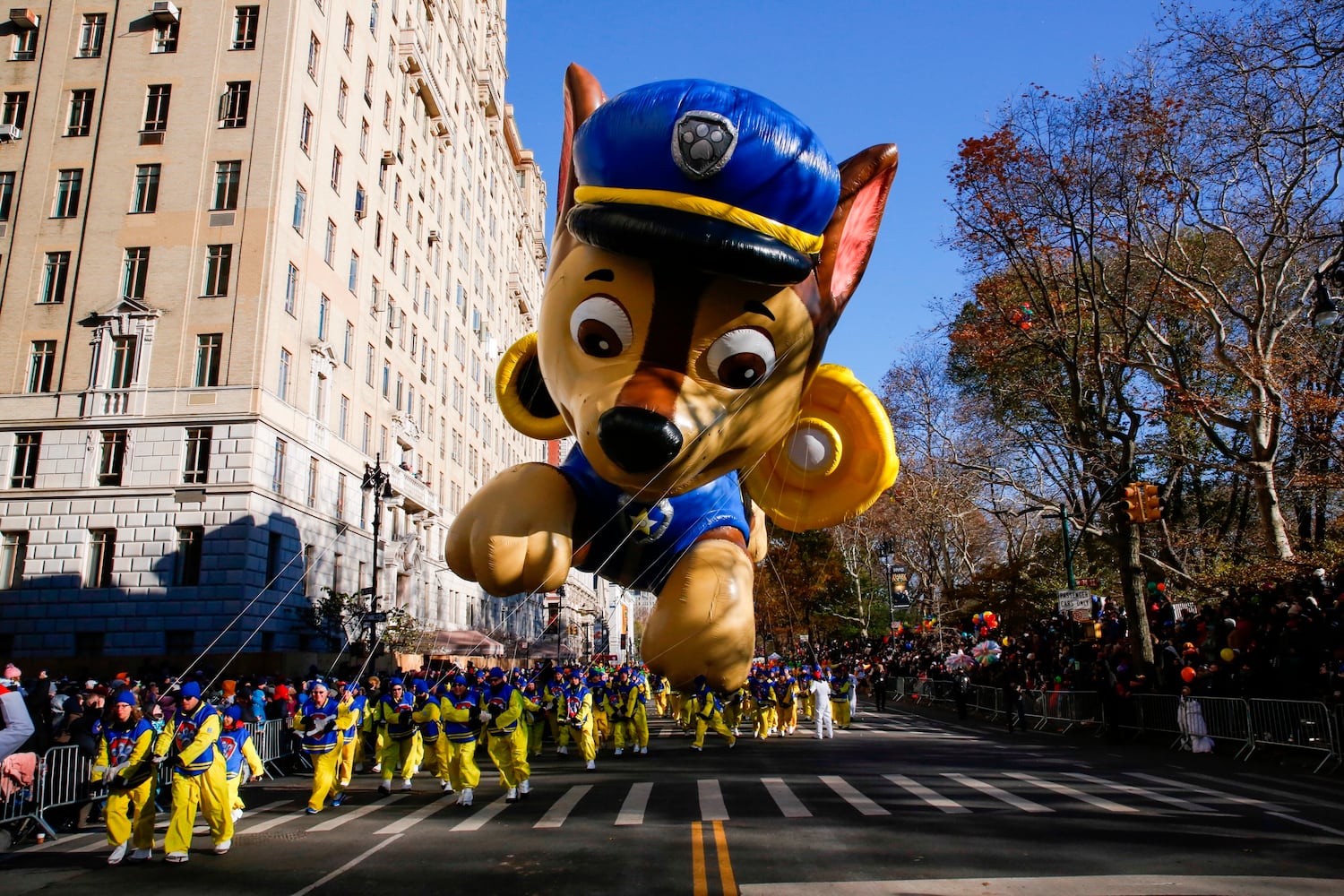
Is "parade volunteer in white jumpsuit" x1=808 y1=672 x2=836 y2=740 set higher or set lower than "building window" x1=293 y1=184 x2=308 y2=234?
lower

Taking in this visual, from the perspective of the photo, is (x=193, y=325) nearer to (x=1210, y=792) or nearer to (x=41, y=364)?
(x=41, y=364)

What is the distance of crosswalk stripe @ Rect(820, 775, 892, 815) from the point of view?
401 inches

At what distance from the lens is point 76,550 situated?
2489cm

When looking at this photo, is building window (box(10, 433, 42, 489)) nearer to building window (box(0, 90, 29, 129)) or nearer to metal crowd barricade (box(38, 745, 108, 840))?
building window (box(0, 90, 29, 129))

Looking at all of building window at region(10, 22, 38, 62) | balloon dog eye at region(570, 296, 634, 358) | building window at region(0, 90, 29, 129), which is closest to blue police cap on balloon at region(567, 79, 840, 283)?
balloon dog eye at region(570, 296, 634, 358)

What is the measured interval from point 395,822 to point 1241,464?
17.5 meters

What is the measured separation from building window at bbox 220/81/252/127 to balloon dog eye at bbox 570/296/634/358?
2769 centimetres

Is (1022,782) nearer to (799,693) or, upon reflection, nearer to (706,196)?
(706,196)

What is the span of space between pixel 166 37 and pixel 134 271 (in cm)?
770

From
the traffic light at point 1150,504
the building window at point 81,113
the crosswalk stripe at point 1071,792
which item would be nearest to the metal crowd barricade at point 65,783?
the crosswalk stripe at point 1071,792

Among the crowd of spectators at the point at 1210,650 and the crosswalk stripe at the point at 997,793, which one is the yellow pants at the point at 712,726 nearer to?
the crosswalk stripe at the point at 997,793

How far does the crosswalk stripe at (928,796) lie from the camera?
10.2 m

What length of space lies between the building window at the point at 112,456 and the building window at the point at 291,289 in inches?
219

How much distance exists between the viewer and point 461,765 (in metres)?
12.0
